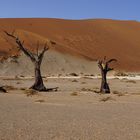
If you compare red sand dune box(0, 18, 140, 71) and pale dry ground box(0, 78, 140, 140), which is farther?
red sand dune box(0, 18, 140, 71)

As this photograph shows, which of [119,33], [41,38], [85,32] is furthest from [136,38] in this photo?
[41,38]

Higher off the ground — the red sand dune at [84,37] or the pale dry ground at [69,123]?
the red sand dune at [84,37]

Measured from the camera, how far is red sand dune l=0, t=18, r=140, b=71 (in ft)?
263

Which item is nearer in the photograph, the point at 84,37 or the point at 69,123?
the point at 69,123

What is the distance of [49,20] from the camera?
4281 inches

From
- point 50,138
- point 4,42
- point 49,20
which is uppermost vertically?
point 49,20

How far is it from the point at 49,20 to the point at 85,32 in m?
12.7

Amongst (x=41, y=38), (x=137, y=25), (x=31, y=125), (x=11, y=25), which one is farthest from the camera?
(x=137, y=25)

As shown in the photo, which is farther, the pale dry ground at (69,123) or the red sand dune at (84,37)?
the red sand dune at (84,37)

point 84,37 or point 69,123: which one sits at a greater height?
point 84,37

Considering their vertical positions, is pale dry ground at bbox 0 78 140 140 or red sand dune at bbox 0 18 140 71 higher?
red sand dune at bbox 0 18 140 71

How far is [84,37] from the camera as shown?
9506 centimetres

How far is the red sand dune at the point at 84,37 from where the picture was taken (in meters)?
80.3

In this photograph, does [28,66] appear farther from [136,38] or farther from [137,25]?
[137,25]
